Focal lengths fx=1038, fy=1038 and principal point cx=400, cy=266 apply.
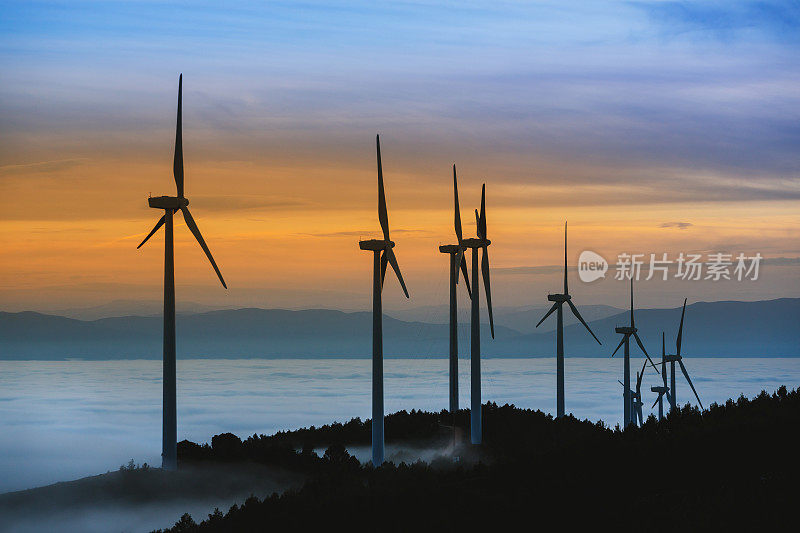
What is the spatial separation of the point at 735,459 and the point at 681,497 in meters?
6.97

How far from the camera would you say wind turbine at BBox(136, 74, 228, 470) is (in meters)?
57.8

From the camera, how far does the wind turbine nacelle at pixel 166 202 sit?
5962 cm

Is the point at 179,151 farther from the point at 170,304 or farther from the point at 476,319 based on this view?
the point at 476,319

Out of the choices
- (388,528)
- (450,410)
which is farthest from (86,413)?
(388,528)

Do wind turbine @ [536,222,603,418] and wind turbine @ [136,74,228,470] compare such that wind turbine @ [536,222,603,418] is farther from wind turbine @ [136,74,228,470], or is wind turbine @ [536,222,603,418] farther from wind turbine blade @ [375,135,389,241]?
wind turbine @ [136,74,228,470]

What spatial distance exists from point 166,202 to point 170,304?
6.02 metres

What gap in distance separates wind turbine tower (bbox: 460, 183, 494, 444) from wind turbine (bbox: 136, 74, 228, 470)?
80.1ft

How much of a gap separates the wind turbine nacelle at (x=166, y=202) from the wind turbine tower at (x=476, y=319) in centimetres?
2530

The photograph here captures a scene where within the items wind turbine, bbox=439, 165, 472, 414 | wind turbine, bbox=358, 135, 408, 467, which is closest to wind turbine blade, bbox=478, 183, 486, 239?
wind turbine, bbox=439, 165, 472, 414

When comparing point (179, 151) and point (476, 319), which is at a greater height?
point (179, 151)

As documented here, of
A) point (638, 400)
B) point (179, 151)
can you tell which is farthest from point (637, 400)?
point (179, 151)

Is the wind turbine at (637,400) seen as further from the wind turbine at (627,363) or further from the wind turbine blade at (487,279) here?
the wind turbine blade at (487,279)

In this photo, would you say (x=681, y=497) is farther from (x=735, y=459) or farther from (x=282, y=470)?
(x=282, y=470)

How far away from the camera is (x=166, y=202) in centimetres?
5966
